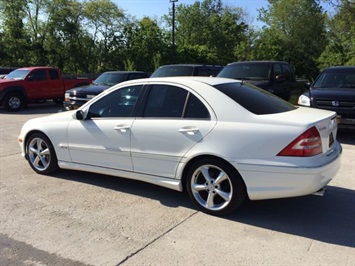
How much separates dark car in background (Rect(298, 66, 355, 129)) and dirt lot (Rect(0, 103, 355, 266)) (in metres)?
3.09

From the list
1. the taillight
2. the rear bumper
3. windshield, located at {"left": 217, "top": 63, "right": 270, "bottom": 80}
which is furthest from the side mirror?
windshield, located at {"left": 217, "top": 63, "right": 270, "bottom": 80}

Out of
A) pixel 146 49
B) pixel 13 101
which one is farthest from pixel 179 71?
pixel 146 49

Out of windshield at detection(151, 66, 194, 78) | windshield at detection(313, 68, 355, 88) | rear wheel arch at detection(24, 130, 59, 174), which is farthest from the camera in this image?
windshield at detection(151, 66, 194, 78)

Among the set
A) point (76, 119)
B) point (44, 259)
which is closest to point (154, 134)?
point (76, 119)

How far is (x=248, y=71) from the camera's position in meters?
10.8

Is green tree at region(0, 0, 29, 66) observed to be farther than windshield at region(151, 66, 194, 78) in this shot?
Yes

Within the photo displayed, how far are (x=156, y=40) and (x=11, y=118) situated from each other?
934 inches

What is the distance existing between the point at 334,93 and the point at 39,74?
1209 centimetres

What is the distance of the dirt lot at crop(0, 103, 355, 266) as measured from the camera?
133 inches

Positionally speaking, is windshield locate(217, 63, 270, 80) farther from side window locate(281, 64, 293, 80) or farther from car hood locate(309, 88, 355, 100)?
car hood locate(309, 88, 355, 100)

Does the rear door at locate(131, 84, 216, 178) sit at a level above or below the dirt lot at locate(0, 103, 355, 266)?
above

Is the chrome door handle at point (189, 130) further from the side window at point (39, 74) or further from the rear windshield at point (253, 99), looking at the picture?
the side window at point (39, 74)

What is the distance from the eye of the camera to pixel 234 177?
13.2 ft

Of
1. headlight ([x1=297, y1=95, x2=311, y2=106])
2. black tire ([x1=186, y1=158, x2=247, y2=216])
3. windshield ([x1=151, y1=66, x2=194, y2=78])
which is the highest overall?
windshield ([x1=151, y1=66, x2=194, y2=78])
